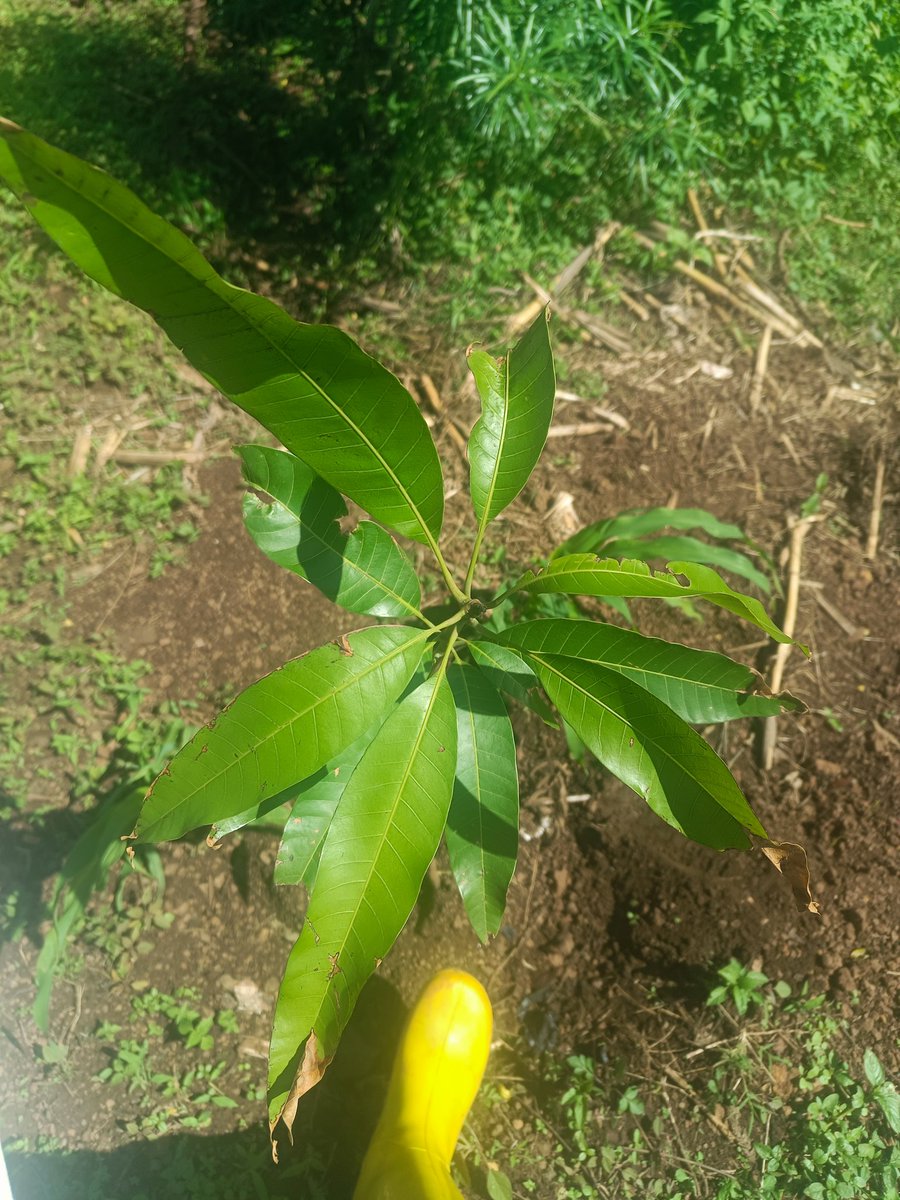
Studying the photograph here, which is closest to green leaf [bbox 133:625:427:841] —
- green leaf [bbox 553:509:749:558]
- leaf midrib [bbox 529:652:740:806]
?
leaf midrib [bbox 529:652:740:806]

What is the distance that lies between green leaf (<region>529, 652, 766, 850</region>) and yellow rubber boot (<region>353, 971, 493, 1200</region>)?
0.99 m

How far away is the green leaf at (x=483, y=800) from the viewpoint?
130 centimetres

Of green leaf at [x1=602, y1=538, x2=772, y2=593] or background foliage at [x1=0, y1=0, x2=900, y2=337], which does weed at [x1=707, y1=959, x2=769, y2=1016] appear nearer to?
green leaf at [x1=602, y1=538, x2=772, y2=593]

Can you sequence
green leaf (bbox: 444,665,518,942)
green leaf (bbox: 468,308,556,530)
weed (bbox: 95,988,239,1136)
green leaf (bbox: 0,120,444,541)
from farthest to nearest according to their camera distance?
weed (bbox: 95,988,239,1136) < green leaf (bbox: 444,665,518,942) < green leaf (bbox: 468,308,556,530) < green leaf (bbox: 0,120,444,541)

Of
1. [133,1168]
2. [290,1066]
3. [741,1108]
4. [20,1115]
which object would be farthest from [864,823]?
[20,1115]

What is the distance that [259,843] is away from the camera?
2.04m

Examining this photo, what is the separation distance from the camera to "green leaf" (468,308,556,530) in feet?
3.54

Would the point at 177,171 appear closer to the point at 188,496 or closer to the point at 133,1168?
the point at 188,496

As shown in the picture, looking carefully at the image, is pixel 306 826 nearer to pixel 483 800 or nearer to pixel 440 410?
pixel 483 800

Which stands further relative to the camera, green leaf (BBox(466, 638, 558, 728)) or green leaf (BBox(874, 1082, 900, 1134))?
green leaf (BBox(874, 1082, 900, 1134))

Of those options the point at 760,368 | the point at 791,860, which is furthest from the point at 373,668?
the point at 760,368

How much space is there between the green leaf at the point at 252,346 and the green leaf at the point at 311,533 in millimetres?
79

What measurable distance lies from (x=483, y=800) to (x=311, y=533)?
0.49 metres

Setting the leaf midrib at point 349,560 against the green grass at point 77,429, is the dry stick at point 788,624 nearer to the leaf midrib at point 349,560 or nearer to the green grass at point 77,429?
the leaf midrib at point 349,560
